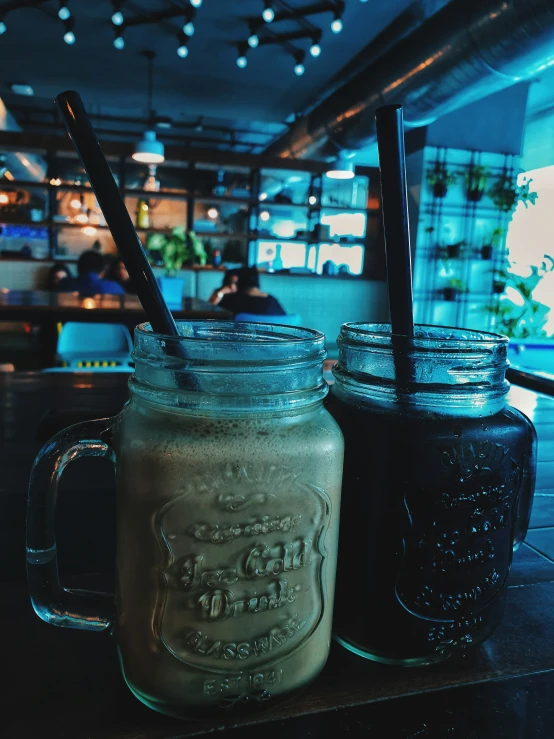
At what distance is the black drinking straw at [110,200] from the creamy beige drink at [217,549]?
8cm

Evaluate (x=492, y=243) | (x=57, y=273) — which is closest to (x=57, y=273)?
(x=57, y=273)

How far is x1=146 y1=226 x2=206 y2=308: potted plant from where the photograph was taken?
633 centimetres

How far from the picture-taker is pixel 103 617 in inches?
17.6

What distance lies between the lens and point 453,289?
6.91 m

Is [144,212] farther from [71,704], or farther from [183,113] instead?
[71,704]

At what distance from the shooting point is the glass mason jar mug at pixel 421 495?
1.49 ft

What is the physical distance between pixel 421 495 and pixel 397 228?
0.64ft

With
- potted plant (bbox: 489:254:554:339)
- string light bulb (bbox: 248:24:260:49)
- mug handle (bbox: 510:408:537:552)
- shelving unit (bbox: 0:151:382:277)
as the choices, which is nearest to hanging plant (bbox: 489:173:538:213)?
potted plant (bbox: 489:254:554:339)

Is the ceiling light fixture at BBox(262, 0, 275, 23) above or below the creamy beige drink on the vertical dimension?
above

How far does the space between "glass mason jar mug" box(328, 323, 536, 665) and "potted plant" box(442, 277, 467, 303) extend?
22.1 ft

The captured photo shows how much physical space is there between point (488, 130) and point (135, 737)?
7458mm

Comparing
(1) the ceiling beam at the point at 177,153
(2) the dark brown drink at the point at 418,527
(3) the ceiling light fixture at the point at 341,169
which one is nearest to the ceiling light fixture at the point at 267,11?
(3) the ceiling light fixture at the point at 341,169

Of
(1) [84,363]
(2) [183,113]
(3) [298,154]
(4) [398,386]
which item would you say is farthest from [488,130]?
(4) [398,386]

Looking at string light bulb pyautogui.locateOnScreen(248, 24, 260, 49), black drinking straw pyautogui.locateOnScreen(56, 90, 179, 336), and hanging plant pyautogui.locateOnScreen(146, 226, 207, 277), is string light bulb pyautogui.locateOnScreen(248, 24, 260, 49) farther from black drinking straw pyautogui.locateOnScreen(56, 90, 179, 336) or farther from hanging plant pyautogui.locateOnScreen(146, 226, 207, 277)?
black drinking straw pyautogui.locateOnScreen(56, 90, 179, 336)
